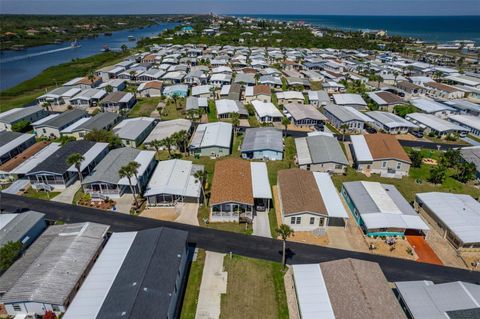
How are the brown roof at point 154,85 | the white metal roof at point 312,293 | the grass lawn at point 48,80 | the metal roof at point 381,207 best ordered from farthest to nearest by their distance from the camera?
the brown roof at point 154,85
the grass lawn at point 48,80
the metal roof at point 381,207
the white metal roof at point 312,293

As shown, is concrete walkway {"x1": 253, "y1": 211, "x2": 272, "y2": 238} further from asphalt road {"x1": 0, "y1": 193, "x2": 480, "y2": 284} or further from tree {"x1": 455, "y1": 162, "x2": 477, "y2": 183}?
tree {"x1": 455, "y1": 162, "x2": 477, "y2": 183}

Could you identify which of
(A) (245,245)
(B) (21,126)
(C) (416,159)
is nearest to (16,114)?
(B) (21,126)

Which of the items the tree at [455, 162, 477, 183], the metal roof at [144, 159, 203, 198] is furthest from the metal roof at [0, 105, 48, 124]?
the tree at [455, 162, 477, 183]

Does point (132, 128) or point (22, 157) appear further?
point (132, 128)

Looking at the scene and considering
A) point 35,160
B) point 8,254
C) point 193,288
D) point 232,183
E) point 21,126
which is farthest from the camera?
point 21,126

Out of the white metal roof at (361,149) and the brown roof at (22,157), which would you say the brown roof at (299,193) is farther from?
the brown roof at (22,157)

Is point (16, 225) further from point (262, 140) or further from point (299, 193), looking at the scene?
point (262, 140)

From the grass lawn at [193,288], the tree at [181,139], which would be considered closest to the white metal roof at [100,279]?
the grass lawn at [193,288]
